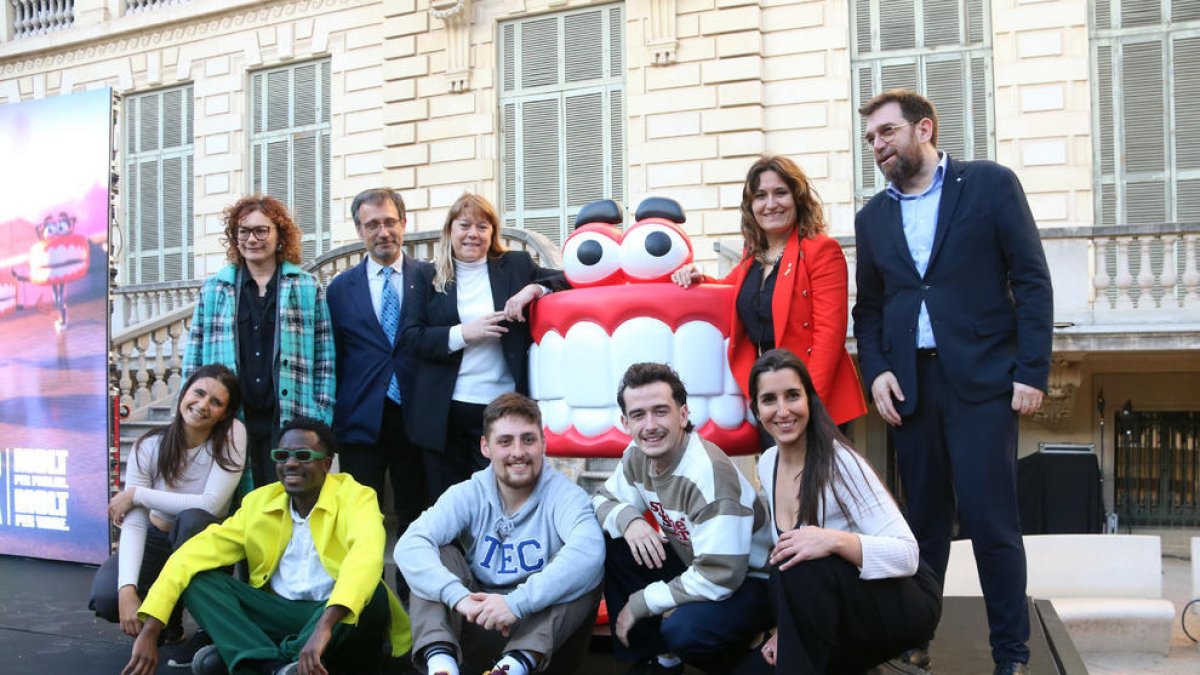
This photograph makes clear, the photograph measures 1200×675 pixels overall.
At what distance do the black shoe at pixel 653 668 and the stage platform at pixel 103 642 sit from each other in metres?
0.18

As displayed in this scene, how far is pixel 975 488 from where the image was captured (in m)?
2.82

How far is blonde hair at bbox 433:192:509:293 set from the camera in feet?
12.1

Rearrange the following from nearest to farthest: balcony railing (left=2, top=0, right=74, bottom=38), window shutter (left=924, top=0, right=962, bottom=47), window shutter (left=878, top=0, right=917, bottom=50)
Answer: window shutter (left=924, top=0, right=962, bottom=47) → window shutter (left=878, top=0, right=917, bottom=50) → balcony railing (left=2, top=0, right=74, bottom=38)

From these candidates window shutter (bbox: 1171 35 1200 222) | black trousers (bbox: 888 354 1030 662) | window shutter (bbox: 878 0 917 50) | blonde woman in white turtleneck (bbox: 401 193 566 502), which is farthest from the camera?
Answer: window shutter (bbox: 878 0 917 50)

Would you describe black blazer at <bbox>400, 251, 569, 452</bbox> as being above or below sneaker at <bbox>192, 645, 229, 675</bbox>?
above

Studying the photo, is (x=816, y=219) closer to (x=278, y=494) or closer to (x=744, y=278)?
(x=744, y=278)

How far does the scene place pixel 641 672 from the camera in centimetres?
303

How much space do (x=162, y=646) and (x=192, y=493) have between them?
0.58 m

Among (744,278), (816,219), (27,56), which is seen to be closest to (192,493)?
(744,278)

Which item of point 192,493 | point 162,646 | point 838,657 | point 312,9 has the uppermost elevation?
point 312,9

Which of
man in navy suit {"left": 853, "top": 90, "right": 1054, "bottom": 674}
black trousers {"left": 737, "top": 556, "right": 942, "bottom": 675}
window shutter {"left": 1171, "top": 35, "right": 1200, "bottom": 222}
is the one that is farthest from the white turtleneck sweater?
window shutter {"left": 1171, "top": 35, "right": 1200, "bottom": 222}

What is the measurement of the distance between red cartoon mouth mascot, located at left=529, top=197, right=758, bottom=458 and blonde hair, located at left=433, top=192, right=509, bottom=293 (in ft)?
0.91

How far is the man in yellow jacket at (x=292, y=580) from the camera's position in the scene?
305 centimetres

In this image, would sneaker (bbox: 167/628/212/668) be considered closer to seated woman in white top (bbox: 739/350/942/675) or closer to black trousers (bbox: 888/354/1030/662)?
seated woman in white top (bbox: 739/350/942/675)
